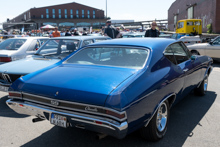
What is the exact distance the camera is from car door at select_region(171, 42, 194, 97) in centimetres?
420

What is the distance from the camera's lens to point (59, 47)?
6430mm

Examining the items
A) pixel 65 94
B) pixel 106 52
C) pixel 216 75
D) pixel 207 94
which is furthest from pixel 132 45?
pixel 216 75

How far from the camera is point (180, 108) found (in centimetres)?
494

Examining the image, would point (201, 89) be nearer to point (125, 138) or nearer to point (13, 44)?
point (125, 138)

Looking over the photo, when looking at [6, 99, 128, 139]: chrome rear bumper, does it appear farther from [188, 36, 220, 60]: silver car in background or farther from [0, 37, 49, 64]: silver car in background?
[188, 36, 220, 60]: silver car in background

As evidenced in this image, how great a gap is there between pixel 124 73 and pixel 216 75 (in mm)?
6426

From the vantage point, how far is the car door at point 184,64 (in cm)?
420

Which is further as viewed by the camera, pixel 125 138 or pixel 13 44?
pixel 13 44

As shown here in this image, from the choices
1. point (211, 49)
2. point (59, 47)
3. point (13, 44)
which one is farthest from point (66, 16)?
point (59, 47)

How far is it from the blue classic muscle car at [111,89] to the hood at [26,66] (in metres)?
1.44

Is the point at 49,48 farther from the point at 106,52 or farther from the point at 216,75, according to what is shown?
the point at 216,75

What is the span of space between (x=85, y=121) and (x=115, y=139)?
930mm

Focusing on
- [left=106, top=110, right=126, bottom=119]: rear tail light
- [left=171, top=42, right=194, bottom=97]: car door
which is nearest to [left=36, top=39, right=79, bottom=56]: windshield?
[left=171, top=42, right=194, bottom=97]: car door

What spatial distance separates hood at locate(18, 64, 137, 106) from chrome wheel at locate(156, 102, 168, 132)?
0.73 metres
